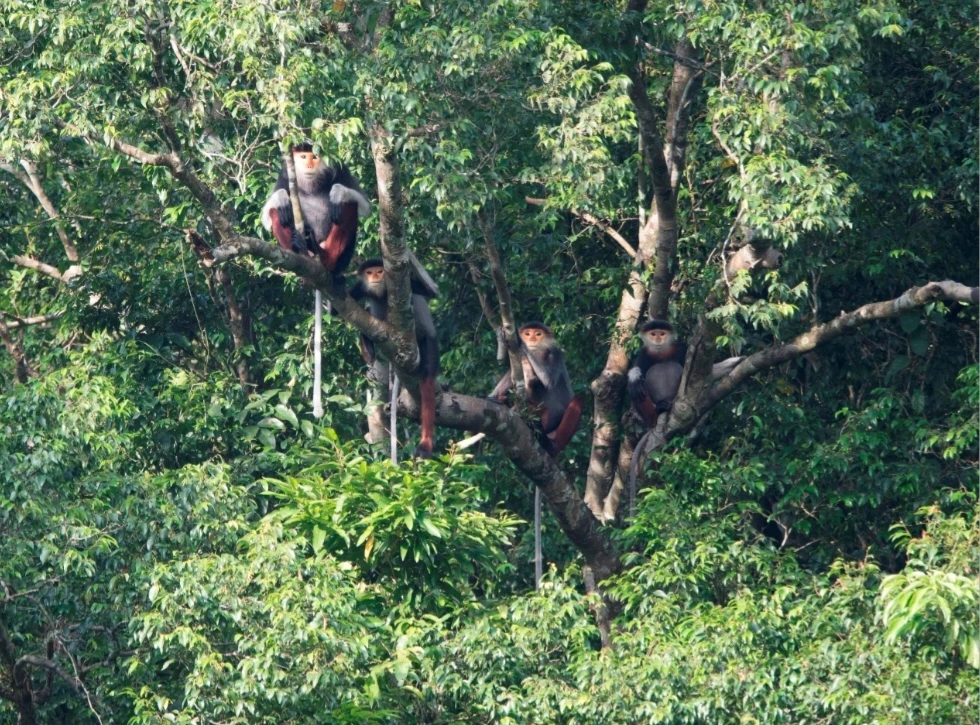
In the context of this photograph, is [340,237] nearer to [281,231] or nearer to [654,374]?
[281,231]

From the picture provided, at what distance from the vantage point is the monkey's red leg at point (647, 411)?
8203 mm

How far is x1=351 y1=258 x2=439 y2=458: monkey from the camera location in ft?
23.5

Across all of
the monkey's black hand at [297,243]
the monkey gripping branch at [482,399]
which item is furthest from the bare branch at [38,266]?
the monkey's black hand at [297,243]

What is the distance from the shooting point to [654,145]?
6.82 meters

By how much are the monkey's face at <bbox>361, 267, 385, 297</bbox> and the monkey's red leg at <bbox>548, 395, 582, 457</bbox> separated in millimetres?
1152

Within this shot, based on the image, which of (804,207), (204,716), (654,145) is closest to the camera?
(204,716)

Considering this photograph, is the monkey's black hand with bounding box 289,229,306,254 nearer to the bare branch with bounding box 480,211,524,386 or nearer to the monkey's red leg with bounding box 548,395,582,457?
the bare branch with bounding box 480,211,524,386

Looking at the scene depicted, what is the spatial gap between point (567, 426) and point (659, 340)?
762 millimetres

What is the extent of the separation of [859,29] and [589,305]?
7.07 ft

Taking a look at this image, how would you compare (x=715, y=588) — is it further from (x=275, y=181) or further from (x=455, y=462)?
(x=275, y=181)

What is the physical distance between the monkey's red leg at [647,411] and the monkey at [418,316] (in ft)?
3.98

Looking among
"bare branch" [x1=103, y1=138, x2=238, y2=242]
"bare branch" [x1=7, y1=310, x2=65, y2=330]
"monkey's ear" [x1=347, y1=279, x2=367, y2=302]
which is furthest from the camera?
"bare branch" [x1=7, y1=310, x2=65, y2=330]

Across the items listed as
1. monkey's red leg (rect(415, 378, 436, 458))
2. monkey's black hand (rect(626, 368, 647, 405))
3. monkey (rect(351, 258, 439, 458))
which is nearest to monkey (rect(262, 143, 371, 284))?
monkey (rect(351, 258, 439, 458))

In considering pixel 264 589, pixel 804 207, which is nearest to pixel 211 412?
pixel 264 589
